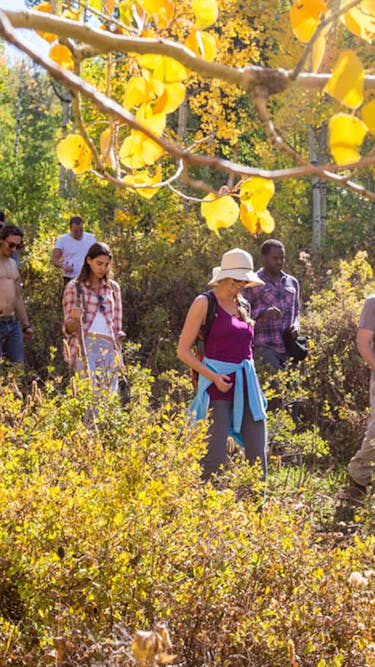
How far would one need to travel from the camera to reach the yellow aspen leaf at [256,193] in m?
1.93

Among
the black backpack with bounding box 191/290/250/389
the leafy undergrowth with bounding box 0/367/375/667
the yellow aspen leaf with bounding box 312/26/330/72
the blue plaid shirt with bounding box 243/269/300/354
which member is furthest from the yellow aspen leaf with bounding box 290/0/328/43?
the blue plaid shirt with bounding box 243/269/300/354

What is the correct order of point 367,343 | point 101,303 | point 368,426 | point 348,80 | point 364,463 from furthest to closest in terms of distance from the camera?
point 101,303, point 364,463, point 368,426, point 367,343, point 348,80

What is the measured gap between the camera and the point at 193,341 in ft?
18.1

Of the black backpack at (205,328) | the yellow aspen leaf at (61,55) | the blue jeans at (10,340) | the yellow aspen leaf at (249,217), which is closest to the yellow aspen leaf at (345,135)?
the yellow aspen leaf at (249,217)

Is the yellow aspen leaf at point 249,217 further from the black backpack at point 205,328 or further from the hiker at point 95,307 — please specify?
the hiker at point 95,307

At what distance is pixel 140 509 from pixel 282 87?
1936 millimetres

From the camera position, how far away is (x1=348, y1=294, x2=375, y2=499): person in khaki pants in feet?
21.0

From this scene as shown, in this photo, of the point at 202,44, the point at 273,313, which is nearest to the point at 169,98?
the point at 202,44

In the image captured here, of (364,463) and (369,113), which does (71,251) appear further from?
(369,113)

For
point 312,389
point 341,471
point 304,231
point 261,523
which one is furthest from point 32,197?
point 261,523

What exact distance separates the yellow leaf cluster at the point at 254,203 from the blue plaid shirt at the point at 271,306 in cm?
529

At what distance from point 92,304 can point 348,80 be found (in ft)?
18.1

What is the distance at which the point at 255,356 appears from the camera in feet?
24.9

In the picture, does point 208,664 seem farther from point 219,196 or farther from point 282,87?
point 282,87
